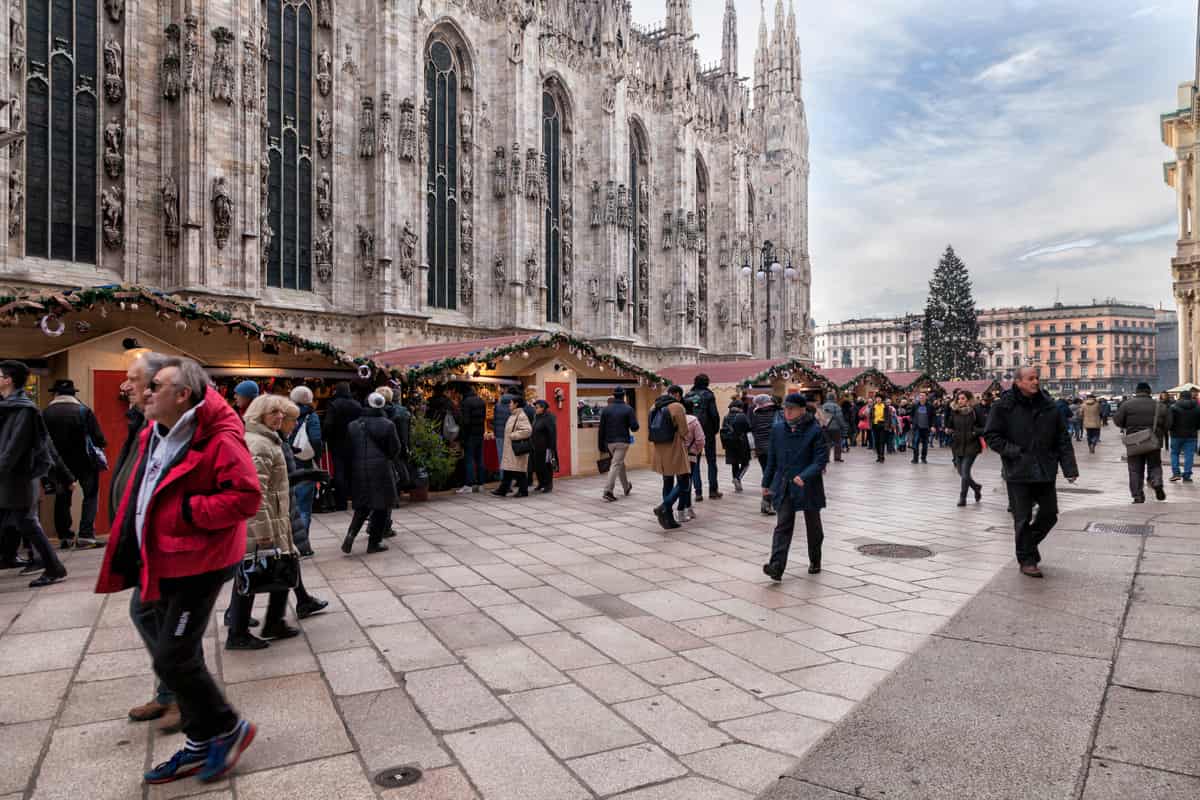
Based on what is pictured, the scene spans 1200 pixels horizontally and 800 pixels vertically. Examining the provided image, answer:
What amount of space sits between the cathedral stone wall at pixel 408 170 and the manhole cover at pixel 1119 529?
19.0 metres

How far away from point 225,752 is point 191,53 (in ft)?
67.0

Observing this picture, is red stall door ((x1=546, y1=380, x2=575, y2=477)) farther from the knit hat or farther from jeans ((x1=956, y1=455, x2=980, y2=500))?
the knit hat

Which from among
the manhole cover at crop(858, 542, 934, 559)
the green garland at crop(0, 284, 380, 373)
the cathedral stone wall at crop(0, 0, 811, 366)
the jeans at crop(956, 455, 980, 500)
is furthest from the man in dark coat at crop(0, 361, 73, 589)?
the cathedral stone wall at crop(0, 0, 811, 366)

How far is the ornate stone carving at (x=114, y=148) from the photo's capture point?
17.8 metres

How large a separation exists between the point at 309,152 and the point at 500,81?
8.56 meters

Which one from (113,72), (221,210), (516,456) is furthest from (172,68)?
(516,456)

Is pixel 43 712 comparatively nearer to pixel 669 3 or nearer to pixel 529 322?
pixel 529 322

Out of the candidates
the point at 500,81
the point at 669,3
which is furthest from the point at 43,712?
the point at 669,3

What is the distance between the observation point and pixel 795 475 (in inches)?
259

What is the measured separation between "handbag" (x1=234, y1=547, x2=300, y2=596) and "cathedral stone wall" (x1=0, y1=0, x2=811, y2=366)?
636 inches

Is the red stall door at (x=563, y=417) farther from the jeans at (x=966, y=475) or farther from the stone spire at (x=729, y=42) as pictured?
the stone spire at (x=729, y=42)

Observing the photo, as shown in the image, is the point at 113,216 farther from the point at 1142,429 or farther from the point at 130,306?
the point at 1142,429

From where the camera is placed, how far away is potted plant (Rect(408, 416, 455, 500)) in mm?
12148

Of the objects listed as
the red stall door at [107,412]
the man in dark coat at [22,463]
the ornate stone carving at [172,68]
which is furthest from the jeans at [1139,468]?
the ornate stone carving at [172,68]
